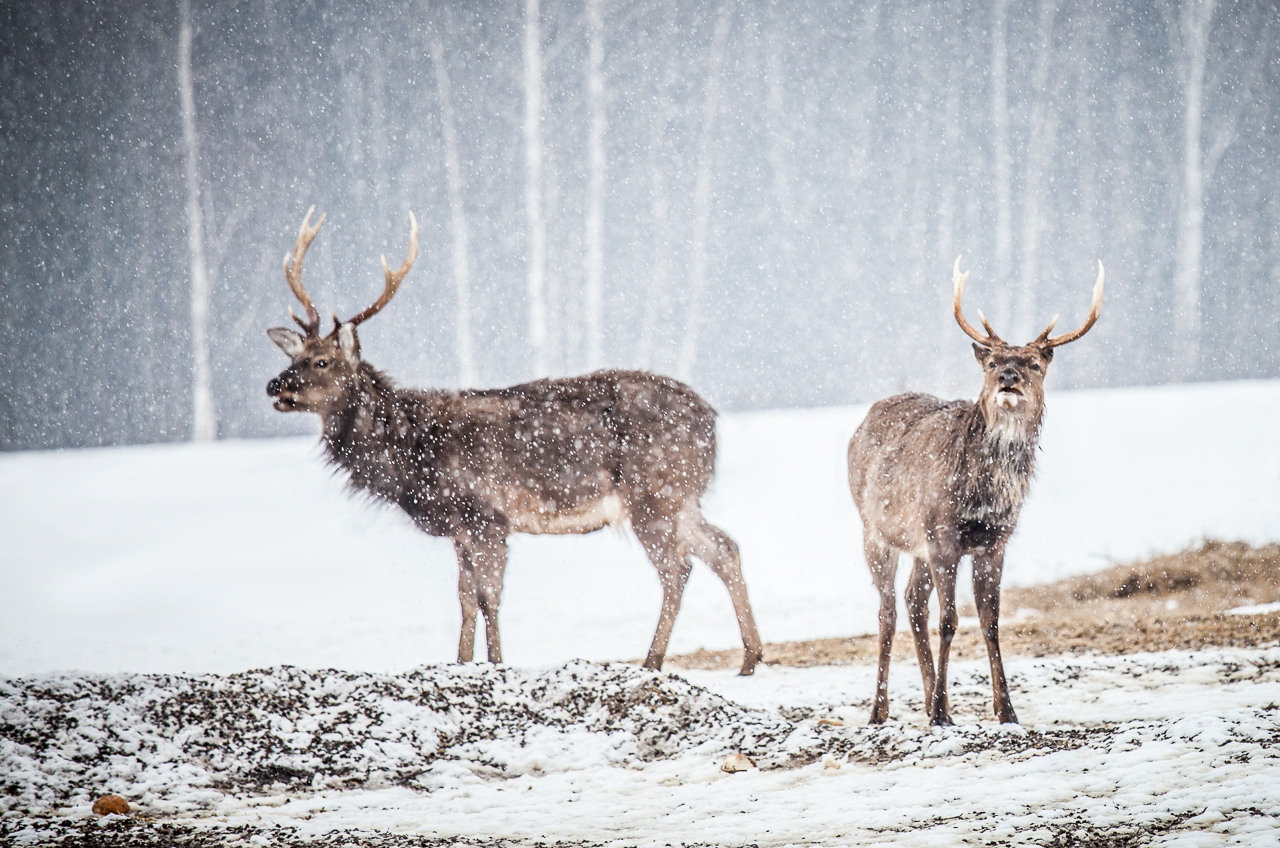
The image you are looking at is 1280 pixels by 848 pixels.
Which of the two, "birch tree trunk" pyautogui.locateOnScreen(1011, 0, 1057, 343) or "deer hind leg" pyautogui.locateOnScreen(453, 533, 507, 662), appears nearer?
"deer hind leg" pyautogui.locateOnScreen(453, 533, 507, 662)

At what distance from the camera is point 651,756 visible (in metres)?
4.54

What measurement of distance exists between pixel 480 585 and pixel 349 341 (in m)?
1.82

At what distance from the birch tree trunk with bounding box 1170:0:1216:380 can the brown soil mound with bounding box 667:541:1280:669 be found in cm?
933

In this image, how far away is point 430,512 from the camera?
21.7 ft

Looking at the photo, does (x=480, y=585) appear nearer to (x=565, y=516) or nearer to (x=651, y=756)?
(x=565, y=516)

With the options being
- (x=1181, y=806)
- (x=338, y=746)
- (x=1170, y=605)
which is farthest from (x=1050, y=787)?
(x=1170, y=605)

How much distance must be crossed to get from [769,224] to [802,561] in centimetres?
1100

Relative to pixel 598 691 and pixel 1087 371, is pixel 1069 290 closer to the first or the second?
pixel 1087 371

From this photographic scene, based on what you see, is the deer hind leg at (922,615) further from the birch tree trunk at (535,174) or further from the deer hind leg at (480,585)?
the birch tree trunk at (535,174)

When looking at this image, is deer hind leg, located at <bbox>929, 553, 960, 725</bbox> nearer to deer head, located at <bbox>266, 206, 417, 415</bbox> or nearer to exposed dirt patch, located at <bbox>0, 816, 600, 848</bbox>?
exposed dirt patch, located at <bbox>0, 816, 600, 848</bbox>

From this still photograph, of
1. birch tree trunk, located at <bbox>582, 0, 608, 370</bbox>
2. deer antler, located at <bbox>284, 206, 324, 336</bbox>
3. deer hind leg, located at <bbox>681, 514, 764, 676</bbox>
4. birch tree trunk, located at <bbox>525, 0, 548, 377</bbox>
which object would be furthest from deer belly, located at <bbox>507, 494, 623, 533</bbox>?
birch tree trunk, located at <bbox>582, 0, 608, 370</bbox>

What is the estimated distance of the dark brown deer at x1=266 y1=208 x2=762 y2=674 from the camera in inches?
261

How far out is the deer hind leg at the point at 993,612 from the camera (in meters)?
4.72

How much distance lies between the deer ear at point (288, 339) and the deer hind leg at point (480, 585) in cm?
170
